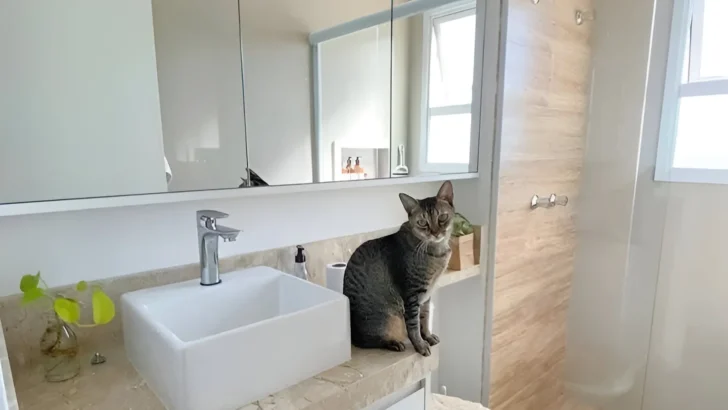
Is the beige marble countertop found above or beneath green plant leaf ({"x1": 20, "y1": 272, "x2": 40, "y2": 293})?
beneath

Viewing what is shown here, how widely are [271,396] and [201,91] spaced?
732mm

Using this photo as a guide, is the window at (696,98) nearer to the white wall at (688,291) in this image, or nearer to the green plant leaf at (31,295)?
the white wall at (688,291)

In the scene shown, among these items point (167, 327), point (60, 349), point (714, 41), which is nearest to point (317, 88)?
point (167, 327)

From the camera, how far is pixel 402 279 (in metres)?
1.06

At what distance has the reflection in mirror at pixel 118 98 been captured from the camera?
85 centimetres

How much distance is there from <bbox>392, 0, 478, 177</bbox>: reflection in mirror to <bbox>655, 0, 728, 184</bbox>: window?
945mm

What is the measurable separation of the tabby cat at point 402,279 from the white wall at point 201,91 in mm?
416

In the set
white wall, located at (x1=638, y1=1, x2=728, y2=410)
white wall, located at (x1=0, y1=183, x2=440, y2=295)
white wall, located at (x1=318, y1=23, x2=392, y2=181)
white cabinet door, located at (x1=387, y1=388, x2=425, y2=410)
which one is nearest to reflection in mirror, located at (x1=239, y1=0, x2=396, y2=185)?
white wall, located at (x1=318, y1=23, x2=392, y2=181)

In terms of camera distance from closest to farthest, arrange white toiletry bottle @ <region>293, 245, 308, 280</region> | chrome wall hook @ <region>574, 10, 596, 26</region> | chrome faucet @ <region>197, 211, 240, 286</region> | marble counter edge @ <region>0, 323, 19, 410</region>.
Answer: marble counter edge @ <region>0, 323, 19, 410</region> → chrome faucet @ <region>197, 211, 240, 286</region> → white toiletry bottle @ <region>293, 245, 308, 280</region> → chrome wall hook @ <region>574, 10, 596, 26</region>

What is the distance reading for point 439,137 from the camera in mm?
1592

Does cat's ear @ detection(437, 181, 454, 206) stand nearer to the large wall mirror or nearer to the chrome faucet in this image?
the large wall mirror

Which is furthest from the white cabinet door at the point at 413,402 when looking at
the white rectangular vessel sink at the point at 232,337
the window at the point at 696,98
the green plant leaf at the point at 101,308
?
the window at the point at 696,98

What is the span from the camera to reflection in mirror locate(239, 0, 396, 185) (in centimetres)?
113

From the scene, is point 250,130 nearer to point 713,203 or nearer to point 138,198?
point 138,198
